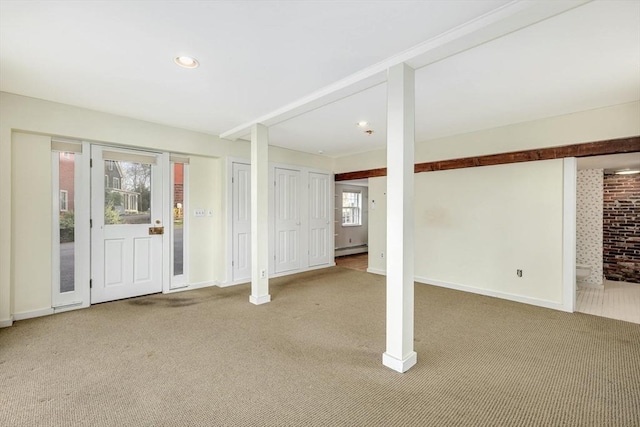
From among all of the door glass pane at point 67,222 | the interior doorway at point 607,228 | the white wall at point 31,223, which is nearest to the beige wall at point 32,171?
the white wall at point 31,223

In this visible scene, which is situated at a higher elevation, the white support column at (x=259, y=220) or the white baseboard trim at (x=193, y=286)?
Answer: the white support column at (x=259, y=220)

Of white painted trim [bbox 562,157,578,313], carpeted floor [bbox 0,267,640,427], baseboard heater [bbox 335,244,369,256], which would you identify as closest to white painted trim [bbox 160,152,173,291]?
carpeted floor [bbox 0,267,640,427]

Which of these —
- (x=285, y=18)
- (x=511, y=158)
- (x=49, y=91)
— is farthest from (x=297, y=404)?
(x=511, y=158)

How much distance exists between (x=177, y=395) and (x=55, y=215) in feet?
9.59

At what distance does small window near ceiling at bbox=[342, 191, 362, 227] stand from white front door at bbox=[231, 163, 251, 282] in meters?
4.00

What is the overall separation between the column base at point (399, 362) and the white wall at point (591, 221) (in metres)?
4.80

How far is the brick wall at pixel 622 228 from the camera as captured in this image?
17.4ft

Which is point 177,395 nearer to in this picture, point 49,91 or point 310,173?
point 49,91

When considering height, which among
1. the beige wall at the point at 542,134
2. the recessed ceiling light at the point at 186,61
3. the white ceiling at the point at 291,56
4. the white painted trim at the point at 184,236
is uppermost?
the recessed ceiling light at the point at 186,61

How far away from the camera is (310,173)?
239 inches

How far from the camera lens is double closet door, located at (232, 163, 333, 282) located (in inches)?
194

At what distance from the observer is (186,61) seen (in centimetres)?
242

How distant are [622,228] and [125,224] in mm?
8495

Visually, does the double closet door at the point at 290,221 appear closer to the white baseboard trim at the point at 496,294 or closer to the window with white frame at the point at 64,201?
the window with white frame at the point at 64,201
